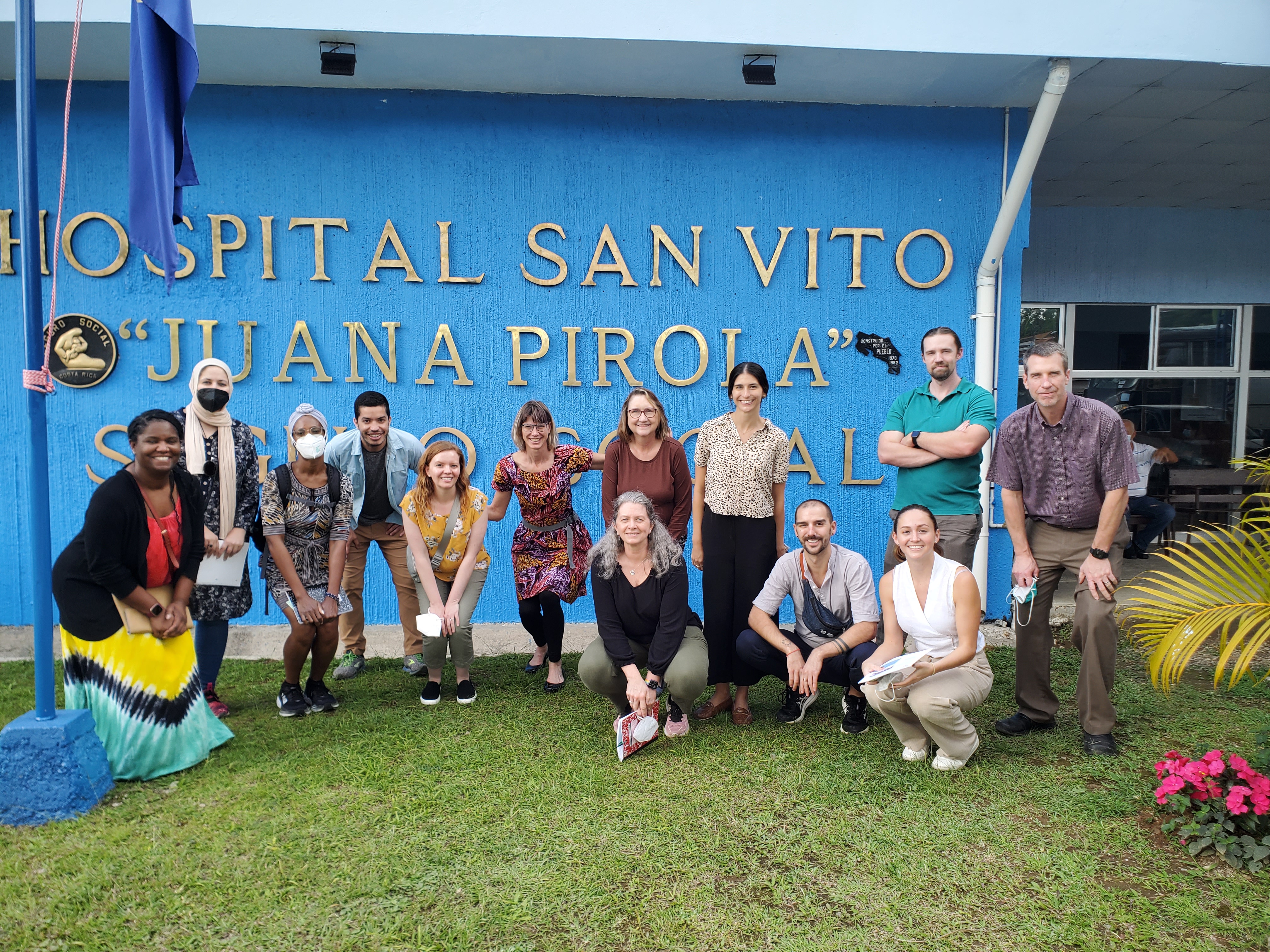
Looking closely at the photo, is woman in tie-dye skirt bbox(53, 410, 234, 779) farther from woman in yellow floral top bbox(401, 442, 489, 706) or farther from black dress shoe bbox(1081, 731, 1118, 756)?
black dress shoe bbox(1081, 731, 1118, 756)

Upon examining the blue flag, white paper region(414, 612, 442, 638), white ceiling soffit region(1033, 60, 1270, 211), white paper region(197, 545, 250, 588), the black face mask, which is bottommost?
white paper region(414, 612, 442, 638)

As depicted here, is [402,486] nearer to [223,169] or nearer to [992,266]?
[223,169]

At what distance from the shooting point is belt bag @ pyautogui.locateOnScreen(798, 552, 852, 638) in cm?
381

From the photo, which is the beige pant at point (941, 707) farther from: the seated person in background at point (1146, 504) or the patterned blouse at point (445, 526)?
the seated person in background at point (1146, 504)

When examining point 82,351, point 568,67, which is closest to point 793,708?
point 568,67

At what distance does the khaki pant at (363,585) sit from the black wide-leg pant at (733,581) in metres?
1.60

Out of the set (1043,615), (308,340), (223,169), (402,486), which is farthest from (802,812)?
(223,169)

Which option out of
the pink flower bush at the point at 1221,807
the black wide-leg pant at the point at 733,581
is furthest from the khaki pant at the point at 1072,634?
the black wide-leg pant at the point at 733,581

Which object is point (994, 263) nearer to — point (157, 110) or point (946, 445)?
point (946, 445)

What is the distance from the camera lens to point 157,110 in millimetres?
3158

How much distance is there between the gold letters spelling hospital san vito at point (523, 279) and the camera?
5141 millimetres

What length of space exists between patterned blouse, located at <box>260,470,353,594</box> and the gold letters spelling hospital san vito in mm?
1378

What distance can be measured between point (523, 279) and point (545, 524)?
5.90 ft

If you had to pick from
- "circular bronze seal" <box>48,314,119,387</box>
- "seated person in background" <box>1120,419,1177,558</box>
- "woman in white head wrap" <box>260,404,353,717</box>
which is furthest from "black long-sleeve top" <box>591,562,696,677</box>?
"seated person in background" <box>1120,419,1177,558</box>
